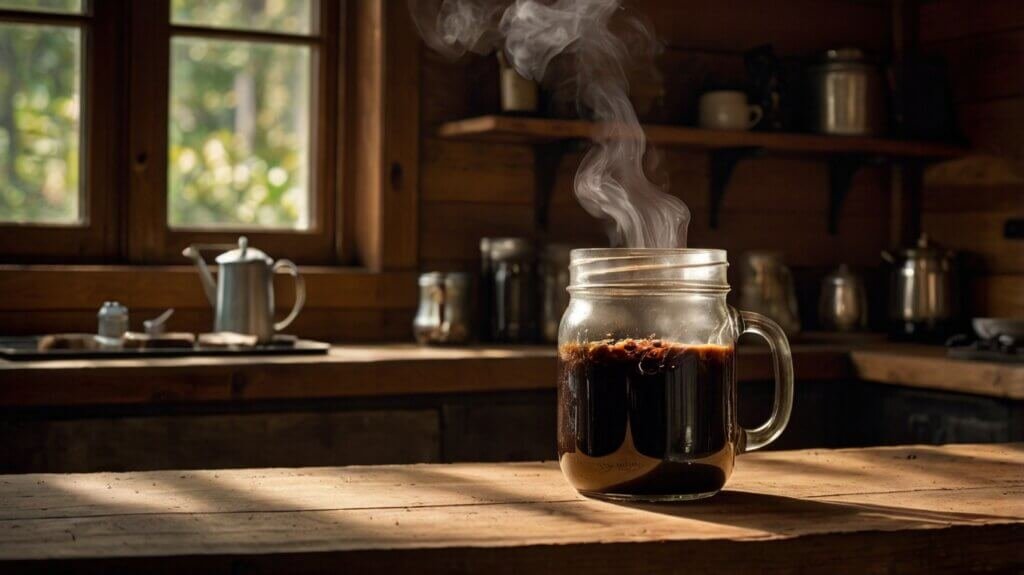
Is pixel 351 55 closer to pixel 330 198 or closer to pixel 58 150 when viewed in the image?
pixel 330 198

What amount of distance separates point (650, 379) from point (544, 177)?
223 cm

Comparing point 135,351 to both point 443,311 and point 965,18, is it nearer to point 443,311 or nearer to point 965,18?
point 443,311

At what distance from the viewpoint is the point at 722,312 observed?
1.00 m

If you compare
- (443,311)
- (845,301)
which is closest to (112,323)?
(443,311)

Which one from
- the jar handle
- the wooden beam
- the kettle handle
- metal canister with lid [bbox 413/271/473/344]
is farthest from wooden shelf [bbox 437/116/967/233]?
the jar handle

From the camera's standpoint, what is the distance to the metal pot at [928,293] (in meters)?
3.23

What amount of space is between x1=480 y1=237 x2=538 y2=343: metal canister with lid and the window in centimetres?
42

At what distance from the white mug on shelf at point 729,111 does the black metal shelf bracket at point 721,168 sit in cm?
8

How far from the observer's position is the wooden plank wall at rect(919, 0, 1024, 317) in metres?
3.26

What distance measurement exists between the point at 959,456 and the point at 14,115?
7.39 feet

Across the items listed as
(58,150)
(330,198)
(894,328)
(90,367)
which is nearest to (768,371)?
(894,328)

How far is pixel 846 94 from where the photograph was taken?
3.28m

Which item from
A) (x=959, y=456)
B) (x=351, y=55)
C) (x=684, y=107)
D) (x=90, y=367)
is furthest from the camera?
(x=684, y=107)

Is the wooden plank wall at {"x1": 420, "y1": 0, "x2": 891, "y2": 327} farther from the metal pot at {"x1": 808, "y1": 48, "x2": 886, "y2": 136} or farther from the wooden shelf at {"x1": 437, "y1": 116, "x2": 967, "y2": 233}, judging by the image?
the metal pot at {"x1": 808, "y1": 48, "x2": 886, "y2": 136}
